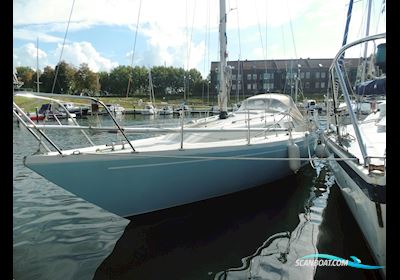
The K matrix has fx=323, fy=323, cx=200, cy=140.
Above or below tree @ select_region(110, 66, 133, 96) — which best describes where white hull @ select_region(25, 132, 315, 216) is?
below

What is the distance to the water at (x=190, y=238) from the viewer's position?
15.1ft

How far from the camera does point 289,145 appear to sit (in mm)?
7805

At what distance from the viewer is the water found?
4.59m

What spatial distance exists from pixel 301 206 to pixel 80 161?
496 centimetres

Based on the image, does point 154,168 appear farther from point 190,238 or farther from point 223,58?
point 223,58

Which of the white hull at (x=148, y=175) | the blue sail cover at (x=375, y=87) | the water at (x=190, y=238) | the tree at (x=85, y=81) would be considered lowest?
the water at (x=190, y=238)

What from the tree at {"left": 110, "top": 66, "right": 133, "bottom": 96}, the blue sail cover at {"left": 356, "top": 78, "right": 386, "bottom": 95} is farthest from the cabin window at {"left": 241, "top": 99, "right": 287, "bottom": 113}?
the tree at {"left": 110, "top": 66, "right": 133, "bottom": 96}

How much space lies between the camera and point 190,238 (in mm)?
5574

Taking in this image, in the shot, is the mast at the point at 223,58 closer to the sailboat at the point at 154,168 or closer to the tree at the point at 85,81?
the sailboat at the point at 154,168

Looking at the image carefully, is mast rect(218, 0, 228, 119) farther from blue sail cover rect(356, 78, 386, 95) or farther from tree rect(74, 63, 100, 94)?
tree rect(74, 63, 100, 94)

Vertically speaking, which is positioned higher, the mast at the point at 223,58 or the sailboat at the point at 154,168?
the mast at the point at 223,58

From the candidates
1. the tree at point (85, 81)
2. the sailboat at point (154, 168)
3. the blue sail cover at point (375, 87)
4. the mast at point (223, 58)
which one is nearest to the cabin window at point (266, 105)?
the mast at point (223, 58)
